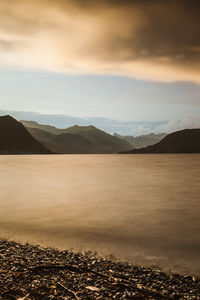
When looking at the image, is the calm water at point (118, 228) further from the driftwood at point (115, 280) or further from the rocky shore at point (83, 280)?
the driftwood at point (115, 280)

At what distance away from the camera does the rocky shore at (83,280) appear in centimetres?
594

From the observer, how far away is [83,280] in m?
6.65

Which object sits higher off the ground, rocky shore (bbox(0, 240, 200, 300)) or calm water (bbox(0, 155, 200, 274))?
rocky shore (bbox(0, 240, 200, 300))

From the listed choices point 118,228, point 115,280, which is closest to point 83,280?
point 115,280

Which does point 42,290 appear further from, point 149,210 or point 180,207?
point 180,207

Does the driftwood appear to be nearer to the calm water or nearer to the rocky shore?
the rocky shore

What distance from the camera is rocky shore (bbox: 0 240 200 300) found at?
19.5 feet

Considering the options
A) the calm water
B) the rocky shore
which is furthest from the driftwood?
the calm water

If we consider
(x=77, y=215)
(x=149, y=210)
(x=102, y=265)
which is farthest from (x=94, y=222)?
(x=102, y=265)

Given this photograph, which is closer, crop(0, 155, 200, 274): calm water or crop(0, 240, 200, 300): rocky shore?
crop(0, 240, 200, 300): rocky shore

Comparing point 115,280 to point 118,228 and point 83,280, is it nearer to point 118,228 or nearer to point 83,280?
point 83,280

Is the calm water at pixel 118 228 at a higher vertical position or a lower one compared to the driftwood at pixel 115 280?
lower

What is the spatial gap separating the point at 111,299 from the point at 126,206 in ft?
54.2

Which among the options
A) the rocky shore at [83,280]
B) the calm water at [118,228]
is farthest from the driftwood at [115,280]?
the calm water at [118,228]
